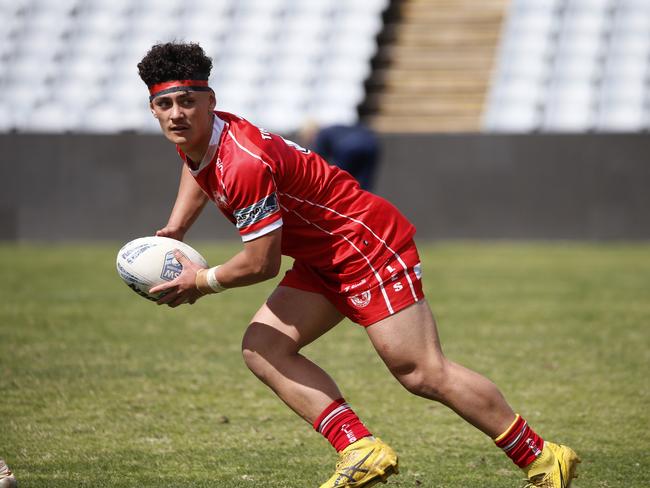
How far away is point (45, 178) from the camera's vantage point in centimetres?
1606

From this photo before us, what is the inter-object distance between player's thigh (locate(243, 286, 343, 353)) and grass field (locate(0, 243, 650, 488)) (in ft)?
2.14

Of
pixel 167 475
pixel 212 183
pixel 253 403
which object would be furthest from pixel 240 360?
pixel 212 183

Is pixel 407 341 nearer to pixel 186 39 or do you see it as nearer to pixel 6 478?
pixel 6 478

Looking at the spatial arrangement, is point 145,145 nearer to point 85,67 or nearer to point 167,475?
point 85,67

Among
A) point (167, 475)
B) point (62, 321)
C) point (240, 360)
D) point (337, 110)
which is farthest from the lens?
point (337, 110)

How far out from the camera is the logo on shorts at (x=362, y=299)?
4.11m

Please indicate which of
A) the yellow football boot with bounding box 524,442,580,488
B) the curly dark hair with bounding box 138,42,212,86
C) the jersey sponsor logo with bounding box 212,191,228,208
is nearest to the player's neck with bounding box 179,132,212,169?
the jersey sponsor logo with bounding box 212,191,228,208

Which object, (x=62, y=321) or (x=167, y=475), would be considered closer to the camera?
(x=167, y=475)

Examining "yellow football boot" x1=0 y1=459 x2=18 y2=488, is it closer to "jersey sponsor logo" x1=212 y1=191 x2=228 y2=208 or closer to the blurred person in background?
"jersey sponsor logo" x1=212 y1=191 x2=228 y2=208

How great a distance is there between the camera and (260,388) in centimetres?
657

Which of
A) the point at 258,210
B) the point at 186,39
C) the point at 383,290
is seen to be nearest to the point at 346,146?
the point at 186,39

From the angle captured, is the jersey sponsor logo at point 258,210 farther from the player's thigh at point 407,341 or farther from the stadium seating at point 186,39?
the stadium seating at point 186,39

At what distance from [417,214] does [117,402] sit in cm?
1023

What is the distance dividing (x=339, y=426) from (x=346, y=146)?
1036 centimetres
